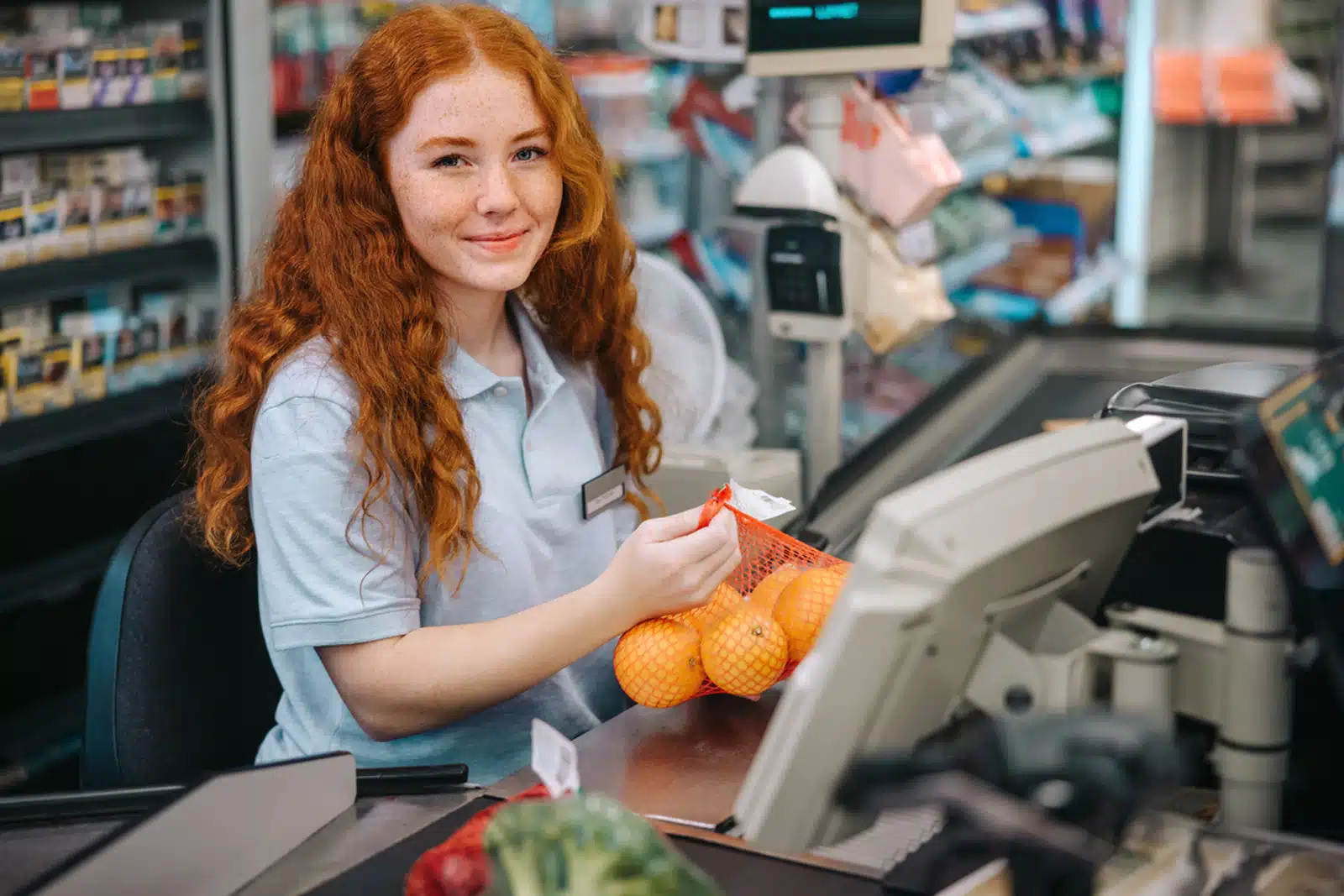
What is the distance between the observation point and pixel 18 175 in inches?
142

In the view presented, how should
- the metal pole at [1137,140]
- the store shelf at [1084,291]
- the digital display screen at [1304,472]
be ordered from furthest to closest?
the metal pole at [1137,140], the store shelf at [1084,291], the digital display screen at [1304,472]

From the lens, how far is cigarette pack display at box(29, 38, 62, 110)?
347 cm

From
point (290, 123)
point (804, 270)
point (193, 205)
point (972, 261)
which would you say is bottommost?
point (972, 261)

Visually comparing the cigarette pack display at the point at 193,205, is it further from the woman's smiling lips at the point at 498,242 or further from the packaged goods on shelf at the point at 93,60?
the woman's smiling lips at the point at 498,242

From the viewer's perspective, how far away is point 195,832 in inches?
49.1

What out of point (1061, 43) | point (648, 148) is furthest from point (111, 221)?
point (1061, 43)

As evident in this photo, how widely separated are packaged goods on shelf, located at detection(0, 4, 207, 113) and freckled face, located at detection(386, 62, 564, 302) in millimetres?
2137

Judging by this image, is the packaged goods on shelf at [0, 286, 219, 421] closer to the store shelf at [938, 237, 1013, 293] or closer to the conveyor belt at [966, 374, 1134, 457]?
the conveyor belt at [966, 374, 1134, 457]

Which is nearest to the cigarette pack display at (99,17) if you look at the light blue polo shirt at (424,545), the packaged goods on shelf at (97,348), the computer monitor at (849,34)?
the packaged goods on shelf at (97,348)

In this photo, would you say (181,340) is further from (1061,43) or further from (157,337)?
(1061,43)

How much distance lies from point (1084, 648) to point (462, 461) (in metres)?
0.82

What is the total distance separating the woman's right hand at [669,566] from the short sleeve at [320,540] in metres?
0.25

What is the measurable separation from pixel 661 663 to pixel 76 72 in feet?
8.83

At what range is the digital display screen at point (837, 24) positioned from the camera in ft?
9.33
